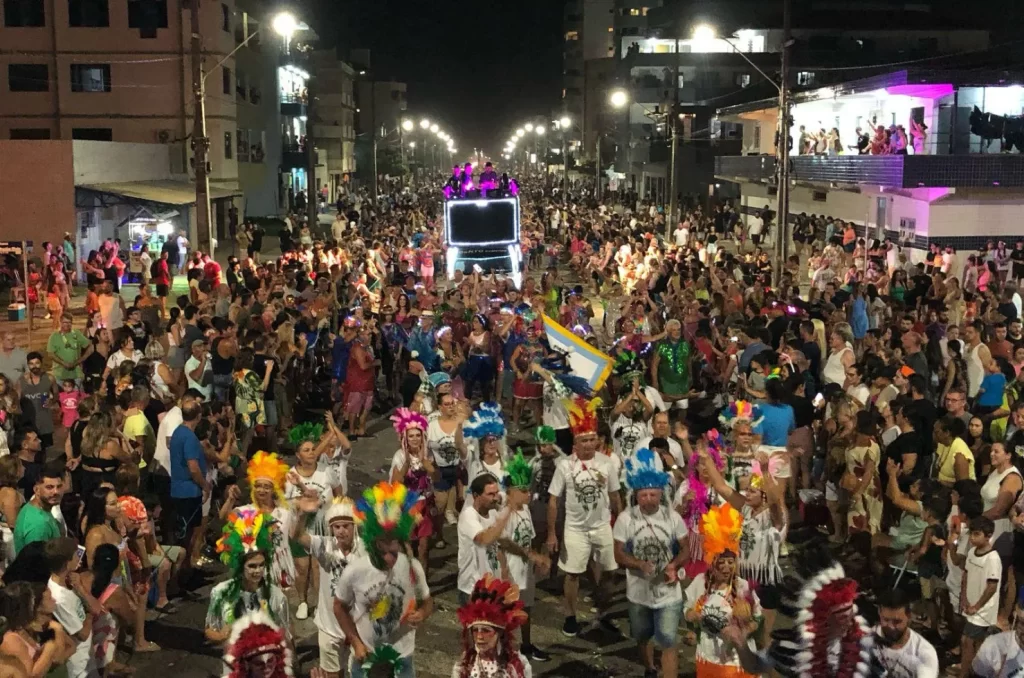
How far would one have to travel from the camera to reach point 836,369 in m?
11.5

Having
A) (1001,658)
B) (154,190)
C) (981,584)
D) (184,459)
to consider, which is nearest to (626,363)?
(184,459)

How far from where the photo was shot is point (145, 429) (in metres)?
9.34

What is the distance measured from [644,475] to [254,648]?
8.07 feet

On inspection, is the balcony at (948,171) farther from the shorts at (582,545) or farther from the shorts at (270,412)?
the shorts at (582,545)

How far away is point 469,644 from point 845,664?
5.40ft

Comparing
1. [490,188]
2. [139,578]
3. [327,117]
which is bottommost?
[139,578]

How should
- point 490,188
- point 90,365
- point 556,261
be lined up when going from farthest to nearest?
1. point 556,261
2. point 490,188
3. point 90,365

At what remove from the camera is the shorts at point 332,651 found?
6238mm

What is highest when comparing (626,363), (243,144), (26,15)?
(26,15)

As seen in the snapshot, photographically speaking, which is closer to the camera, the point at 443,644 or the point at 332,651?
the point at 332,651

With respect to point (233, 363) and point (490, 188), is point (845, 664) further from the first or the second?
point (490, 188)

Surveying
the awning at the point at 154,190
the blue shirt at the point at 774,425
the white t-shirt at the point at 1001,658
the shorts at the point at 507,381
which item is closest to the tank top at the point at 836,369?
the blue shirt at the point at 774,425

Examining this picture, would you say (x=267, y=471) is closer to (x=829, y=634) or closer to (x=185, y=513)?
(x=185, y=513)

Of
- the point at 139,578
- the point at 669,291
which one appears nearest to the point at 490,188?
the point at 669,291
